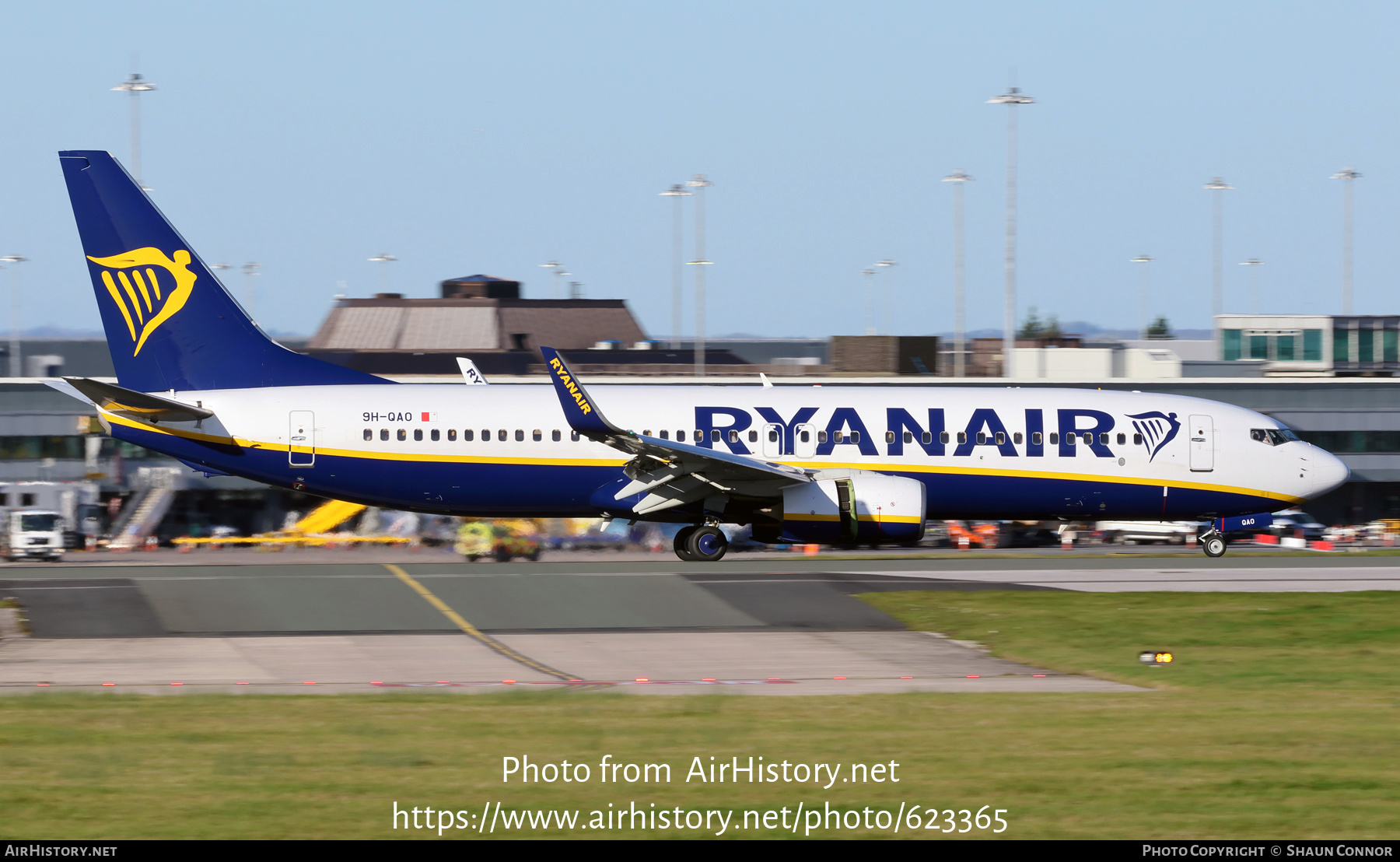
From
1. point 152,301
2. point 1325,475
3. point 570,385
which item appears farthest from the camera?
point 1325,475

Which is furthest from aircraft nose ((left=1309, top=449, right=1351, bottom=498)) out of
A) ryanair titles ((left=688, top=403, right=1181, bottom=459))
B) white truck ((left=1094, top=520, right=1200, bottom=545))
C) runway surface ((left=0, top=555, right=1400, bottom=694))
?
white truck ((left=1094, top=520, right=1200, bottom=545))

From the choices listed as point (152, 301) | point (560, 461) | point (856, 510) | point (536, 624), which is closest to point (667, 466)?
point (560, 461)

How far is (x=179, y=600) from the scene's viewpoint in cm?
2494

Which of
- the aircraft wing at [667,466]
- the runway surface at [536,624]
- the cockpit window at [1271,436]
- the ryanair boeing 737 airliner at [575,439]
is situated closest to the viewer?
the runway surface at [536,624]

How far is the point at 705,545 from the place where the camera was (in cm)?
3278

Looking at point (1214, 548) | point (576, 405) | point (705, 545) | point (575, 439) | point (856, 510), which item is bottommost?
point (1214, 548)

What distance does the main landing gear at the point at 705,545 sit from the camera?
3275cm

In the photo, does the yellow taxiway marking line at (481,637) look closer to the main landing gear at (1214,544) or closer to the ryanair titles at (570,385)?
the ryanair titles at (570,385)

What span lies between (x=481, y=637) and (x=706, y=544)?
11.9 m

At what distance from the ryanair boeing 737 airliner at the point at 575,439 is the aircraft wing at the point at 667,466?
65 millimetres

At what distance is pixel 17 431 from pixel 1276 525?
45.4 metres

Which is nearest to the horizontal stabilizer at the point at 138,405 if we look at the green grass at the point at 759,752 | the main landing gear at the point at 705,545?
the main landing gear at the point at 705,545

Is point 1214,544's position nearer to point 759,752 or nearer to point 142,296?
point 142,296

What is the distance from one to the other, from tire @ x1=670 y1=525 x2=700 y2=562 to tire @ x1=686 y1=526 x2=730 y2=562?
6 centimetres
